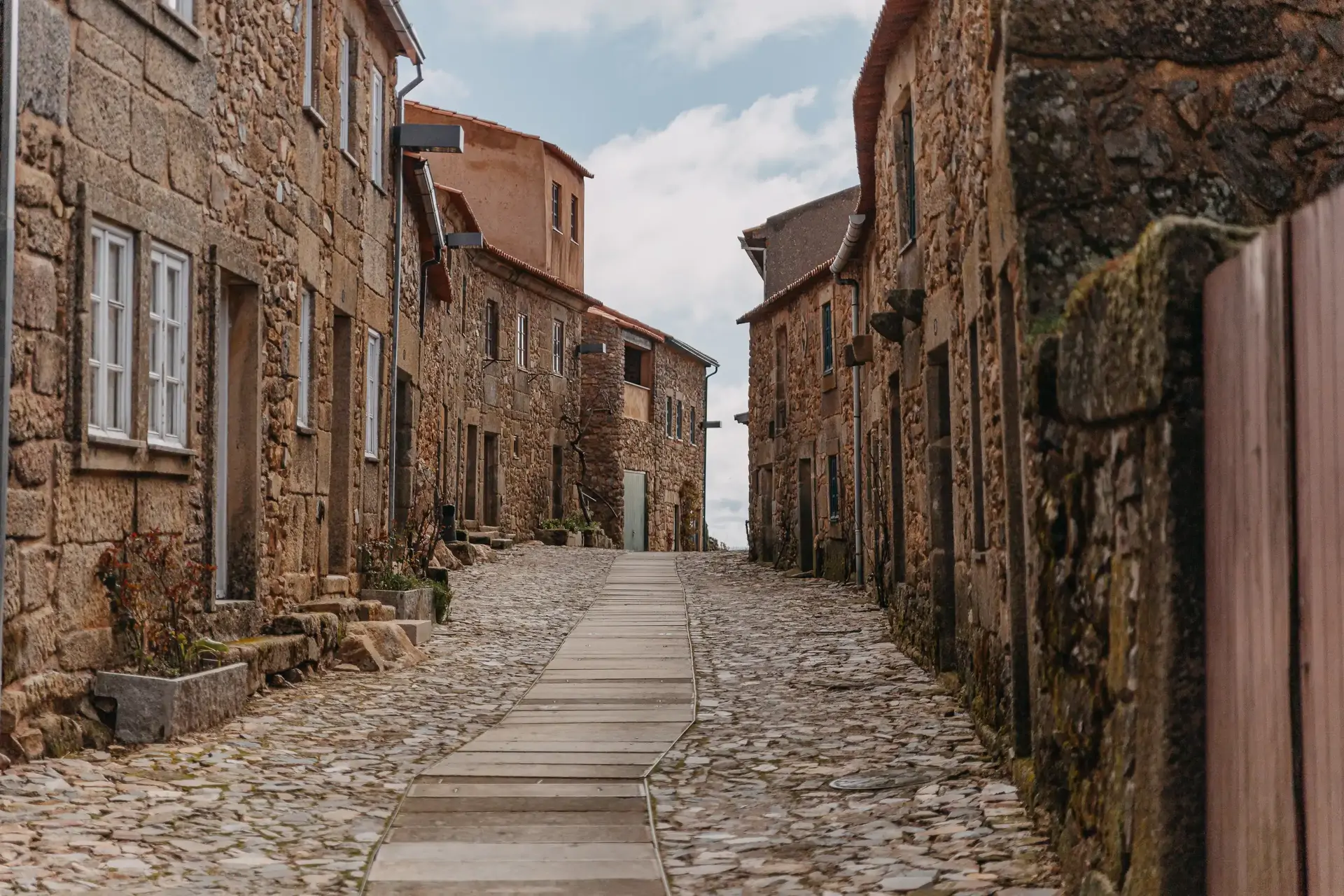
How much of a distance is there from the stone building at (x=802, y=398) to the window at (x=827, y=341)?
2cm

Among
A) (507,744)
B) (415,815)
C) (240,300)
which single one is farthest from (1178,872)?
(240,300)

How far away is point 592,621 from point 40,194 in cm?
751

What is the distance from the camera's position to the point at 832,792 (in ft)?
19.7

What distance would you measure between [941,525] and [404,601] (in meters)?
4.70

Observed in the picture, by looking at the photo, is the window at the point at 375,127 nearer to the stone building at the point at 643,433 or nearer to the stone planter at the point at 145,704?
the stone planter at the point at 145,704

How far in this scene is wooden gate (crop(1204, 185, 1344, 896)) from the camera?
2.48 m

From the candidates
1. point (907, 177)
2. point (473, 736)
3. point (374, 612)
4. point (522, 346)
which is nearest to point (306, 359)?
point (374, 612)

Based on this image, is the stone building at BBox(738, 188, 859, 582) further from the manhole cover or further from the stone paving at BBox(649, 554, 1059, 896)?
the manhole cover

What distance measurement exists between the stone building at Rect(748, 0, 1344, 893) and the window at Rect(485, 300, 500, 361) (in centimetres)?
1665

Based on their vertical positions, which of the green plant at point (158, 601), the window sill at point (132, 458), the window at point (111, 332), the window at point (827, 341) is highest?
the window at point (827, 341)

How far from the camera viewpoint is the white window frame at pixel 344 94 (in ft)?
37.3

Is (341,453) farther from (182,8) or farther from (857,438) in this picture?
(857,438)

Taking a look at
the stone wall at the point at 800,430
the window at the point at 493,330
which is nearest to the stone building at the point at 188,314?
the stone wall at the point at 800,430

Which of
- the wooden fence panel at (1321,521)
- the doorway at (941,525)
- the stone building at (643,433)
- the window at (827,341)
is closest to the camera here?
the wooden fence panel at (1321,521)
